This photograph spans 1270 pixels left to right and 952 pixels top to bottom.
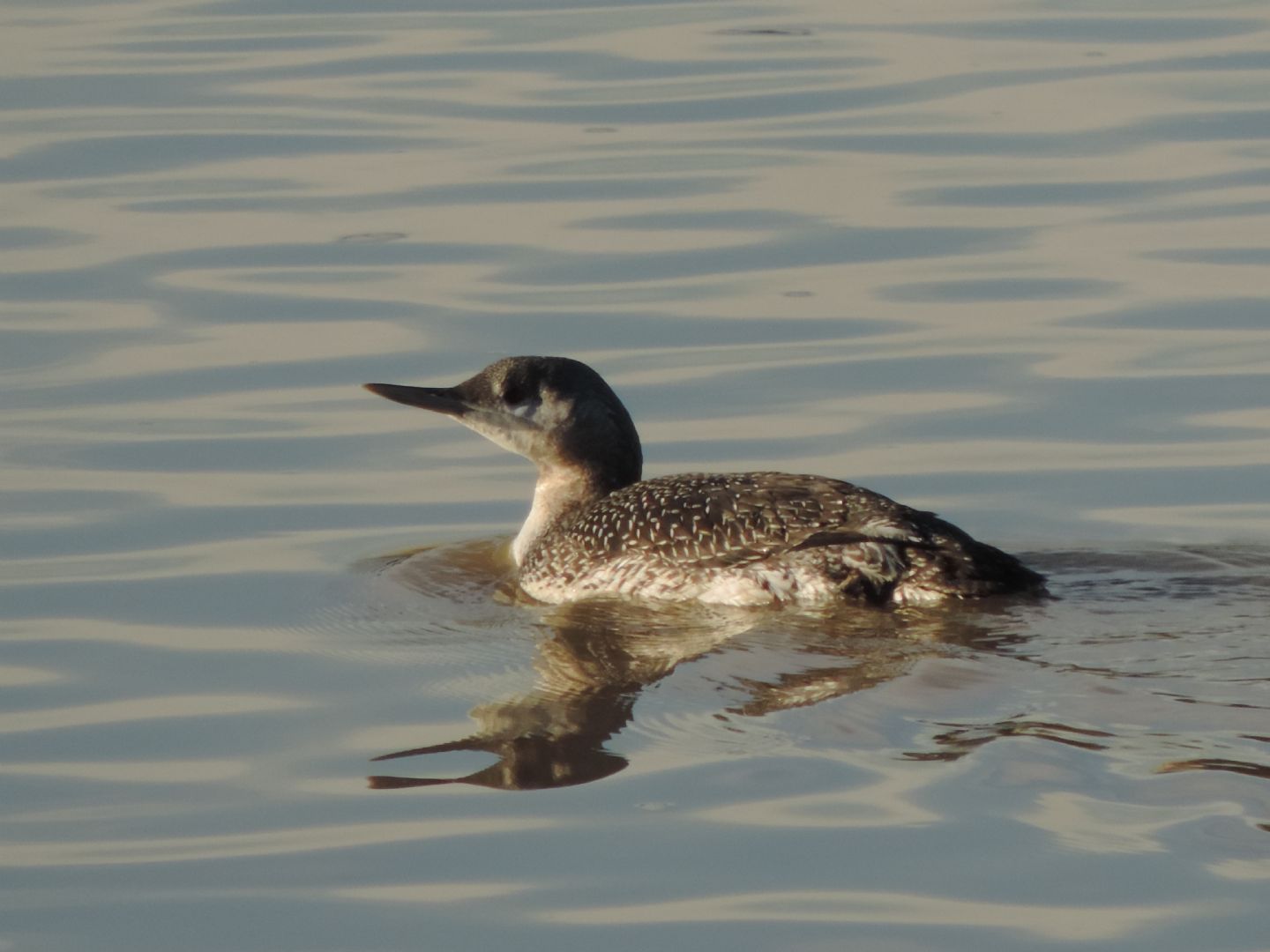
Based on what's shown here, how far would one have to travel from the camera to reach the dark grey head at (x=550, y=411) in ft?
26.7

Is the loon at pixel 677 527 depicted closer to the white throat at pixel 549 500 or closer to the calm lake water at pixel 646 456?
the white throat at pixel 549 500

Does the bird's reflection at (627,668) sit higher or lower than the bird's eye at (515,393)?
lower

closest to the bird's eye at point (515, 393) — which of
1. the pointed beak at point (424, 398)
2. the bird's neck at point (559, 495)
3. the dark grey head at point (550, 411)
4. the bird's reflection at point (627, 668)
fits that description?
the dark grey head at point (550, 411)

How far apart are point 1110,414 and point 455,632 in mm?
3118

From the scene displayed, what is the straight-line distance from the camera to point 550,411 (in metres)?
8.20

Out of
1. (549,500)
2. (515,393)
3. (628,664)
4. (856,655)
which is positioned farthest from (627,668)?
(515,393)

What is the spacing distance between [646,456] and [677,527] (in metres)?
1.63

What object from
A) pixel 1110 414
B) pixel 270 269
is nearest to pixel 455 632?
pixel 1110 414

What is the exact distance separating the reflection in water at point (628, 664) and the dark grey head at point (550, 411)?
0.68 metres

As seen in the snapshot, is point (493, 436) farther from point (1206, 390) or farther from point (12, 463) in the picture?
point (1206, 390)

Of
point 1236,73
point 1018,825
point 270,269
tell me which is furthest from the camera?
point 1236,73

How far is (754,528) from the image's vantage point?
23.7 ft

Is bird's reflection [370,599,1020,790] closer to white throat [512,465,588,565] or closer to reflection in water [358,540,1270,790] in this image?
reflection in water [358,540,1270,790]

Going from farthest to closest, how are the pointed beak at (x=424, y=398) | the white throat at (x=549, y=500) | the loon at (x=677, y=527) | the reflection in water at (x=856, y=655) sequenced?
1. the pointed beak at (x=424, y=398)
2. the white throat at (x=549, y=500)
3. the loon at (x=677, y=527)
4. the reflection in water at (x=856, y=655)
